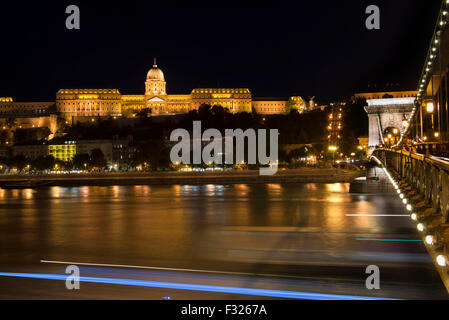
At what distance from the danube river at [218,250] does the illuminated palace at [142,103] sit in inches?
2490

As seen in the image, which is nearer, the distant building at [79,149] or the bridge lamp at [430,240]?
the bridge lamp at [430,240]

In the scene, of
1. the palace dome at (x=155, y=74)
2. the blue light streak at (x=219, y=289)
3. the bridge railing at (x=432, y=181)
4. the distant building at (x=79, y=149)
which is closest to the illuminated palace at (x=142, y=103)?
the palace dome at (x=155, y=74)

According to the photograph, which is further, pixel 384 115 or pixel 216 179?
pixel 216 179

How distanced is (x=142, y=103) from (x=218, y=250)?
75455 mm

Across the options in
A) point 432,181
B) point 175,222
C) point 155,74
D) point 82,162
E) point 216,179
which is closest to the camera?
point 432,181

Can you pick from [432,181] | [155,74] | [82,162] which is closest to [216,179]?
[82,162]

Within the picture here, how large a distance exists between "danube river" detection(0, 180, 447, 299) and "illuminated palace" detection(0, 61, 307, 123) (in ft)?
207

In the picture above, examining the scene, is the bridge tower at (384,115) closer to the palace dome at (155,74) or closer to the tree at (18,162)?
the tree at (18,162)

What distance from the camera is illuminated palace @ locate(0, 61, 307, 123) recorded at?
81.9 meters

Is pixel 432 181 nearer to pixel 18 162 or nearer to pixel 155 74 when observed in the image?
pixel 18 162

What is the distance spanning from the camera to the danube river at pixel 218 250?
633cm

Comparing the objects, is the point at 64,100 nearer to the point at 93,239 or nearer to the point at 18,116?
the point at 18,116

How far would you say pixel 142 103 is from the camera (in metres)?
83.5

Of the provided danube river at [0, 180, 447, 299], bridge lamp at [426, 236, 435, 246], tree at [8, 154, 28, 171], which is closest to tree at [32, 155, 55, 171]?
tree at [8, 154, 28, 171]
